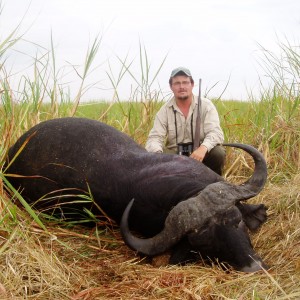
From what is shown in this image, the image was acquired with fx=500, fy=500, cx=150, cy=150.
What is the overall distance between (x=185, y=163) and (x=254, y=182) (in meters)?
0.55

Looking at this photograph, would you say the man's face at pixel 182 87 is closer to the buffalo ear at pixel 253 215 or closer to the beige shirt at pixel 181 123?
the beige shirt at pixel 181 123

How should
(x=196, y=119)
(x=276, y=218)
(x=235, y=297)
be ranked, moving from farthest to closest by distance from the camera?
1. (x=196, y=119)
2. (x=276, y=218)
3. (x=235, y=297)

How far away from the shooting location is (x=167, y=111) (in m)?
5.87

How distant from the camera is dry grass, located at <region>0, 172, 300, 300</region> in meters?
2.85

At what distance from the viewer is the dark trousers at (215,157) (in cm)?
565

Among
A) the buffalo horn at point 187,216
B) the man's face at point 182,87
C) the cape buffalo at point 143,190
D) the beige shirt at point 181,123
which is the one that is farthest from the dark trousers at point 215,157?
the buffalo horn at point 187,216

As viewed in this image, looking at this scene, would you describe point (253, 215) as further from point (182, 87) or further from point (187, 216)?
point (182, 87)

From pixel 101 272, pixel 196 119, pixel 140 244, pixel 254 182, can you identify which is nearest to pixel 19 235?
pixel 101 272

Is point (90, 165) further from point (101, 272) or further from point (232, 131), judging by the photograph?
point (232, 131)

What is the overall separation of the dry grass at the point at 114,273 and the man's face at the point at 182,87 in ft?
7.48

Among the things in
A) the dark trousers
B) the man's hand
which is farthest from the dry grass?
the dark trousers

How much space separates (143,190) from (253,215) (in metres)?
0.93

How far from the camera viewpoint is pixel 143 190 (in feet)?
12.4

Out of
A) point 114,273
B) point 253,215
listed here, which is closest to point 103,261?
point 114,273
